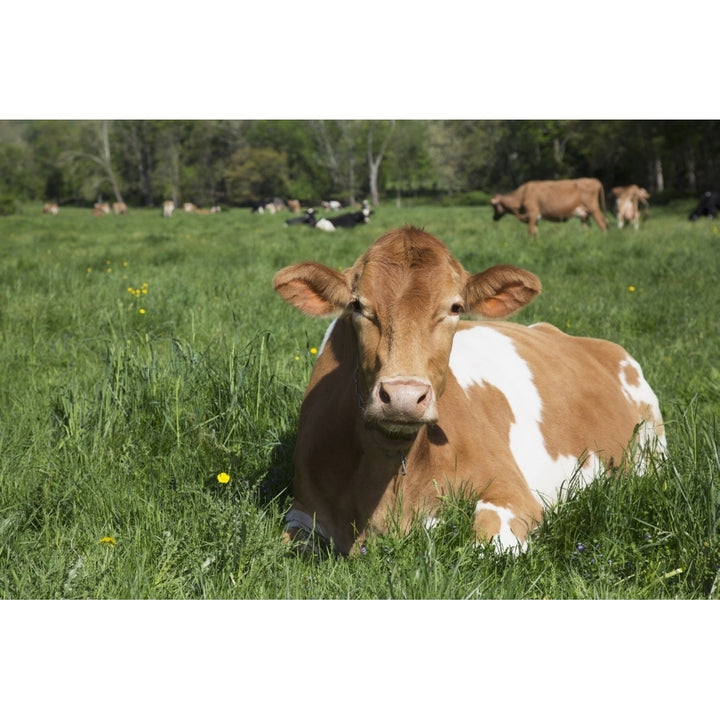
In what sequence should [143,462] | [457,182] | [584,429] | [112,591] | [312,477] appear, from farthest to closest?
[457,182] → [584,429] → [143,462] → [312,477] → [112,591]

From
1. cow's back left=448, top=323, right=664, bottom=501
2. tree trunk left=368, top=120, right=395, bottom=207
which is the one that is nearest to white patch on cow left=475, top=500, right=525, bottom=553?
cow's back left=448, top=323, right=664, bottom=501

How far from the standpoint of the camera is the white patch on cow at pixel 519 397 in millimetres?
3984

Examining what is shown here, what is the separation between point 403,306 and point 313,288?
0.50 metres

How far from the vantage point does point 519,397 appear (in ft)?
14.0

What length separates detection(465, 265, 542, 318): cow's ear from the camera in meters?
3.28

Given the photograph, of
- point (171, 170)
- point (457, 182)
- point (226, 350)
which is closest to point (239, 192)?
point (171, 170)

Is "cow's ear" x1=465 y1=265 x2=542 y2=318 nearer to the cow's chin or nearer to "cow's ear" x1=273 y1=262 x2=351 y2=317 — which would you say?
"cow's ear" x1=273 y1=262 x2=351 y2=317

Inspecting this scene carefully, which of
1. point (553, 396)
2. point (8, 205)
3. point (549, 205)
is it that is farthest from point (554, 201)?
point (553, 396)

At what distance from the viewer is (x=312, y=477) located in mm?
3436

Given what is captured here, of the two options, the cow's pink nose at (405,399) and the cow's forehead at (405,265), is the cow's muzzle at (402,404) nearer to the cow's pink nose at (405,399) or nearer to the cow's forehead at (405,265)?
the cow's pink nose at (405,399)

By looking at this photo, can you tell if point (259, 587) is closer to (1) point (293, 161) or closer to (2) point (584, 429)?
(2) point (584, 429)

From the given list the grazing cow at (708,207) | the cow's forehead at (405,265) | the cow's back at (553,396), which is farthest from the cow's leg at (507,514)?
the grazing cow at (708,207)

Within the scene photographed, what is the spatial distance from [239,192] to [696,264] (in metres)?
17.5

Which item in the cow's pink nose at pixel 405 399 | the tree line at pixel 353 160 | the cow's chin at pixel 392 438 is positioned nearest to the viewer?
the cow's pink nose at pixel 405 399
